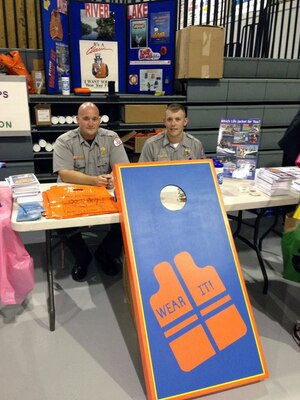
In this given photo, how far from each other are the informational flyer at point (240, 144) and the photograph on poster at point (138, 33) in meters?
1.94

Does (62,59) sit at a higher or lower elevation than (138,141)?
higher

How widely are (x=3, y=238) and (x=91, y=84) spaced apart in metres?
2.56

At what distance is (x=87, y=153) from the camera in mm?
2660

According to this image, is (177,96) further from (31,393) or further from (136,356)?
(31,393)

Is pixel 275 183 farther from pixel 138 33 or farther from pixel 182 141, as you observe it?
pixel 138 33

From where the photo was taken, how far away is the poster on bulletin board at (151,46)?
3.81 meters

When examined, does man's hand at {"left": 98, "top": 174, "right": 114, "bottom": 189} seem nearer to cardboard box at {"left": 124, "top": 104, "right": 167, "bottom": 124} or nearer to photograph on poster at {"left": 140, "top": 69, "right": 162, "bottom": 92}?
cardboard box at {"left": 124, "top": 104, "right": 167, "bottom": 124}

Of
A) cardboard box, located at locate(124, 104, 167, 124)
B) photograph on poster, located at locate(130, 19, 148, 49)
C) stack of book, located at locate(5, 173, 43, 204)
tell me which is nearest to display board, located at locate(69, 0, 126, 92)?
photograph on poster, located at locate(130, 19, 148, 49)

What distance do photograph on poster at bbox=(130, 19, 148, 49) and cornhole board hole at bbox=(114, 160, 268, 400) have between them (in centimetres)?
254

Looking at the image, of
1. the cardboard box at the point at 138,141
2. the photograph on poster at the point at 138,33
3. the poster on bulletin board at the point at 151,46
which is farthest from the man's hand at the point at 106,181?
the photograph on poster at the point at 138,33

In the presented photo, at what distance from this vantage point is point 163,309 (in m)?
1.71

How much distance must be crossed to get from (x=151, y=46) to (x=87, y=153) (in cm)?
194

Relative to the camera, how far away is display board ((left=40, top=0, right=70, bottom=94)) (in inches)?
136

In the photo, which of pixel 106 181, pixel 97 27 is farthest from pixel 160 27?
pixel 106 181
